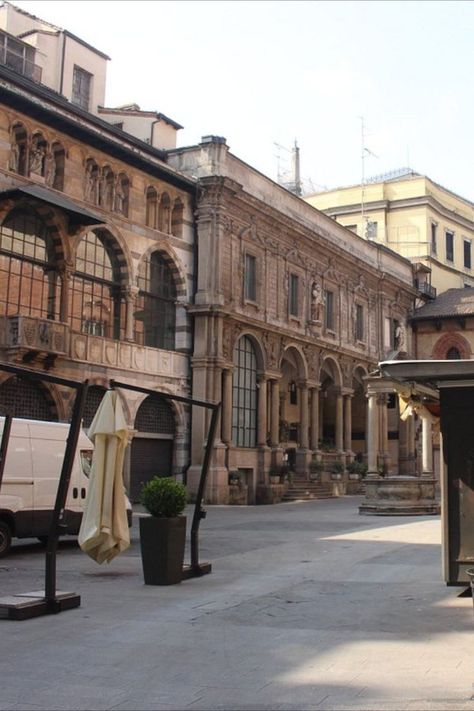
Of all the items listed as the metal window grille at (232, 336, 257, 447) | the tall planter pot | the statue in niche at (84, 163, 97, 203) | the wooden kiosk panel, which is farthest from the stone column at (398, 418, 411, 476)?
the wooden kiosk panel

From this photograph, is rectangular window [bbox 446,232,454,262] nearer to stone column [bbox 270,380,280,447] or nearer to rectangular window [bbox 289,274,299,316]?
rectangular window [bbox 289,274,299,316]

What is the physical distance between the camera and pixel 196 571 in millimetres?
11758

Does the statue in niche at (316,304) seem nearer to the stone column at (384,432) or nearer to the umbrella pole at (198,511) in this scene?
the stone column at (384,432)

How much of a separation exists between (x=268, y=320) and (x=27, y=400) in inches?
534

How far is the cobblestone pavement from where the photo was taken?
5.87m

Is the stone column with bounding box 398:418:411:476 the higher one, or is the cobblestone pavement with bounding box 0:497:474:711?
the stone column with bounding box 398:418:411:476

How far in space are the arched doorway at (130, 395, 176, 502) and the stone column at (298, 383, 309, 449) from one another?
9276 mm

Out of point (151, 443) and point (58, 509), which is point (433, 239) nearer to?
point (151, 443)

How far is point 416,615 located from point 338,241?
35746 millimetres

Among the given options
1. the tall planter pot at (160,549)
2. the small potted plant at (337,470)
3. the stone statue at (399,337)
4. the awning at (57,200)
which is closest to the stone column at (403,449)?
the stone statue at (399,337)

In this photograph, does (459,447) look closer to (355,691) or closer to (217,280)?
(355,691)

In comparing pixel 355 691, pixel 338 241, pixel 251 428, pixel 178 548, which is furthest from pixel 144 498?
pixel 338 241

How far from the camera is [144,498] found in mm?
11281

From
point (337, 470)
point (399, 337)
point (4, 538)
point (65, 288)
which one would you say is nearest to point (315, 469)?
point (337, 470)
